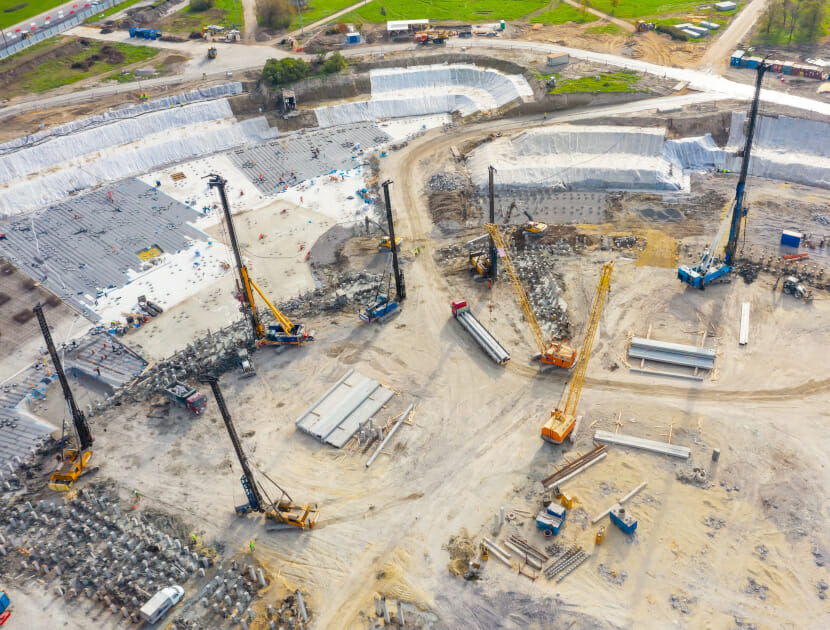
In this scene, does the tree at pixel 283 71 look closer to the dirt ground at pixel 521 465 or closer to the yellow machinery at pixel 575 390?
the dirt ground at pixel 521 465

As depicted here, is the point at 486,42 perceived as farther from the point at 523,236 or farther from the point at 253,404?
the point at 253,404

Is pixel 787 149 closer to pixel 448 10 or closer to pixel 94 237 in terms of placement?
pixel 448 10

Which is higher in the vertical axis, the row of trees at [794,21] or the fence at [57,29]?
the fence at [57,29]

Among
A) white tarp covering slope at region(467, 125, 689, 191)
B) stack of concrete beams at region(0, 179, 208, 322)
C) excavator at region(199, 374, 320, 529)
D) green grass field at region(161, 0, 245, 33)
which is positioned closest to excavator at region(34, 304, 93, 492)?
excavator at region(199, 374, 320, 529)

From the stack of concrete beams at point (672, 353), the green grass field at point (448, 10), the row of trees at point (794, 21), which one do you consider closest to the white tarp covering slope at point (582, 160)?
the stack of concrete beams at point (672, 353)

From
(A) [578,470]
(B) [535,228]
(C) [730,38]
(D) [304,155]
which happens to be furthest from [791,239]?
(C) [730,38]

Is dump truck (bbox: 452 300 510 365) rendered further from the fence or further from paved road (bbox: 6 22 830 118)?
the fence
